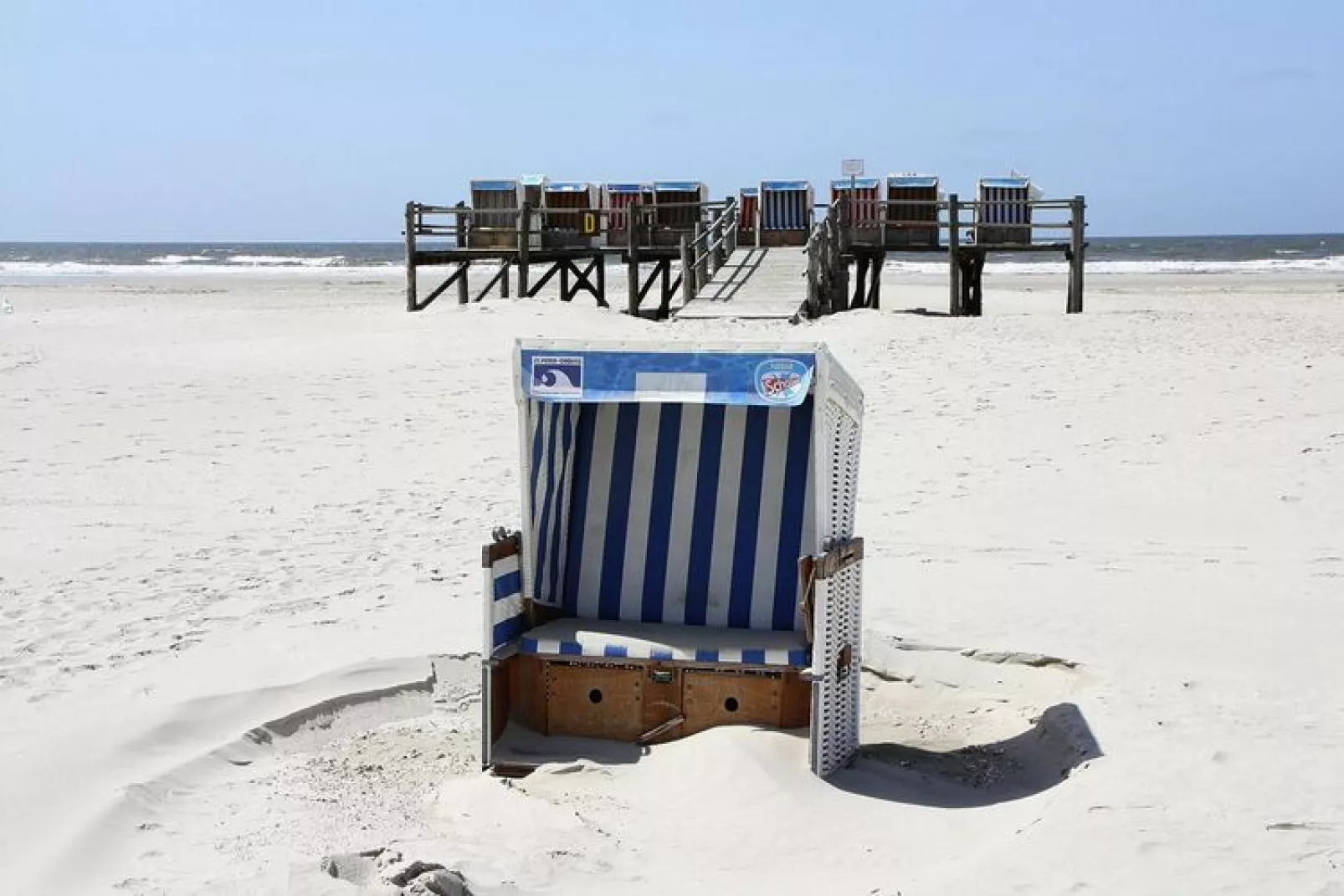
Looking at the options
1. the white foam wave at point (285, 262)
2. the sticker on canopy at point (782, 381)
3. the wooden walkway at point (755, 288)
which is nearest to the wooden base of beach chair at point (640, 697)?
the sticker on canopy at point (782, 381)

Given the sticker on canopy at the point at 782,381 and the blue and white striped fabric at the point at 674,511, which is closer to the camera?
the sticker on canopy at the point at 782,381

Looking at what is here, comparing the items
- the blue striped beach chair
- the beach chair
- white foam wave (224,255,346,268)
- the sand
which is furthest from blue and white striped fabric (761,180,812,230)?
white foam wave (224,255,346,268)

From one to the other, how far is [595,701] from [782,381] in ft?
4.93

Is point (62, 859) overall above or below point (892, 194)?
below

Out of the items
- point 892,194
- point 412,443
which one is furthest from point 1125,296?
point 412,443

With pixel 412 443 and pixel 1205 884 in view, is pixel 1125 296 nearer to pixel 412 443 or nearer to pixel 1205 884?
pixel 412 443

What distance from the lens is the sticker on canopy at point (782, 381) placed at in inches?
229

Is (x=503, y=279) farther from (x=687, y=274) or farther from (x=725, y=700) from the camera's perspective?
(x=725, y=700)

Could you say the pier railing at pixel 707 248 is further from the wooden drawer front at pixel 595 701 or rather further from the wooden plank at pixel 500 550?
the wooden drawer front at pixel 595 701

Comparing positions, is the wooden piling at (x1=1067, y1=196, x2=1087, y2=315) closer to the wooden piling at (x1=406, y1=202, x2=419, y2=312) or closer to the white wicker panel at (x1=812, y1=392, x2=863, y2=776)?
the wooden piling at (x1=406, y1=202, x2=419, y2=312)

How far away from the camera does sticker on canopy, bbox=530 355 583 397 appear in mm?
6074

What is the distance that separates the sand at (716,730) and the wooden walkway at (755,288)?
6.92 meters

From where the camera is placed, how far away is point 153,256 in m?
86.2

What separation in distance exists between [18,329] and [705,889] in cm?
2098
